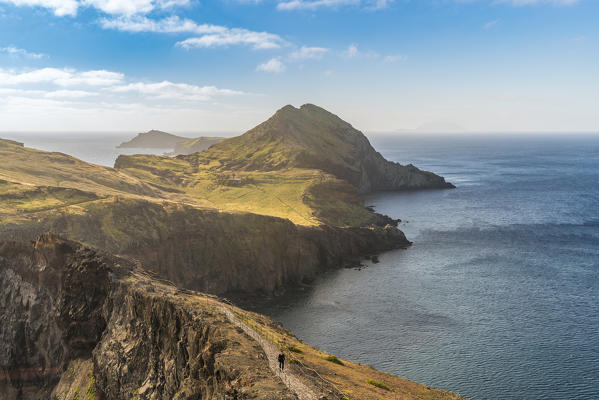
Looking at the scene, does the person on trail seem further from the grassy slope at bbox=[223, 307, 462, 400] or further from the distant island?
the grassy slope at bbox=[223, 307, 462, 400]

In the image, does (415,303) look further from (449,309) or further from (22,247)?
(22,247)

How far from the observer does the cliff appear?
3962cm

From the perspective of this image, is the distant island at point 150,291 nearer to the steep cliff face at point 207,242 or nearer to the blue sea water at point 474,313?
the steep cliff face at point 207,242

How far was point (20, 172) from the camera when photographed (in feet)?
380

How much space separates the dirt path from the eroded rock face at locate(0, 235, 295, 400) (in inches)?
47.8

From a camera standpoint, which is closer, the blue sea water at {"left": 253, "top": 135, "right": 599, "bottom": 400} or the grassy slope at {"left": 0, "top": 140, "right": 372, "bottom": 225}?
the blue sea water at {"left": 253, "top": 135, "right": 599, "bottom": 400}

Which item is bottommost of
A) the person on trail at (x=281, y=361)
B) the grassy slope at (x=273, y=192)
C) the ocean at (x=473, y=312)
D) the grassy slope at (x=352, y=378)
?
the ocean at (x=473, y=312)

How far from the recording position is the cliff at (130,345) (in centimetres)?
3962

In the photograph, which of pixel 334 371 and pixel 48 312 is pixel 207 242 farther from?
pixel 334 371

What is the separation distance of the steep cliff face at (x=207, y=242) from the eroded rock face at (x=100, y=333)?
1979cm

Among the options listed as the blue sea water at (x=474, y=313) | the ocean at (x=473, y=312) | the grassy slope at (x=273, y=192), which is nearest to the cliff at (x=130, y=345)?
the blue sea water at (x=474, y=313)

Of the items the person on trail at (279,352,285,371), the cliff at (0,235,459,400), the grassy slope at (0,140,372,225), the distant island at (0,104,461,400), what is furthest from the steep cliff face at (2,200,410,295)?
the person on trail at (279,352,285,371)

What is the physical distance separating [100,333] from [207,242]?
4642 centimetres

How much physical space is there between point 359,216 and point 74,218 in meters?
95.8
